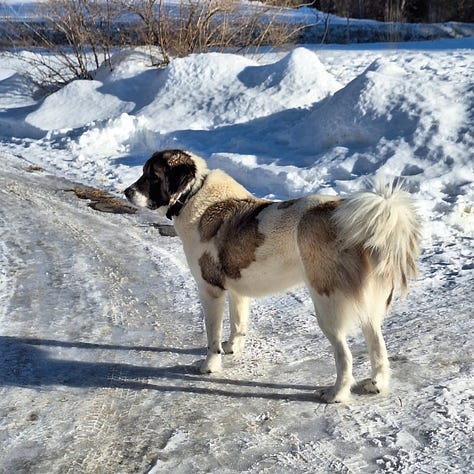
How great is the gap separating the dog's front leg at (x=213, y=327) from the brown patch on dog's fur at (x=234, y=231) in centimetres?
22

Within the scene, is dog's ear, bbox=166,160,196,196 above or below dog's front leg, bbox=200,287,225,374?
above

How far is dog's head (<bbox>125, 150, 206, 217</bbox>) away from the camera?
5.52 metres

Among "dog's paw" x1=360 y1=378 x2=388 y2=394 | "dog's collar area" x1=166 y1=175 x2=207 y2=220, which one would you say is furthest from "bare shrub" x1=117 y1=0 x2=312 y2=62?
"dog's paw" x1=360 y1=378 x2=388 y2=394

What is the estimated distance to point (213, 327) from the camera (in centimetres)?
534

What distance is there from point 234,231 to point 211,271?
12.9 inches

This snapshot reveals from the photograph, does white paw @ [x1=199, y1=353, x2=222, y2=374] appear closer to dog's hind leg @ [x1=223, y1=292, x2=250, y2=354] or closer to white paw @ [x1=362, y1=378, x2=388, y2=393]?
dog's hind leg @ [x1=223, y1=292, x2=250, y2=354]

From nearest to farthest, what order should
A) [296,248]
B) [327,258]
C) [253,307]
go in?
1. [327,258]
2. [296,248]
3. [253,307]

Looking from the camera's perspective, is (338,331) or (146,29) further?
(146,29)

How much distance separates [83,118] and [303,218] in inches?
444

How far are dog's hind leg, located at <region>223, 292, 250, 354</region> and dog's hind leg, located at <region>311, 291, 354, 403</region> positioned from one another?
3.38ft

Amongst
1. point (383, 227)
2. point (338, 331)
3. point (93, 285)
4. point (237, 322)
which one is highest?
point (383, 227)

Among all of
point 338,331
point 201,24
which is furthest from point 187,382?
point 201,24

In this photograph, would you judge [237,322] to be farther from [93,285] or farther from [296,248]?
[93,285]

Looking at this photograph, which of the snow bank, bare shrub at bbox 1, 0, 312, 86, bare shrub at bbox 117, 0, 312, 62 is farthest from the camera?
bare shrub at bbox 1, 0, 312, 86
